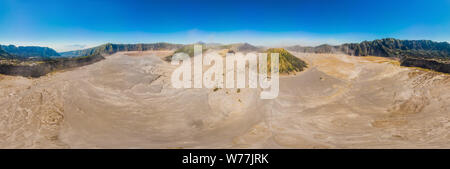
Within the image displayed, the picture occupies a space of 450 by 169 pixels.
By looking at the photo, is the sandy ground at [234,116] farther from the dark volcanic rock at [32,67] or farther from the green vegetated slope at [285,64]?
the green vegetated slope at [285,64]

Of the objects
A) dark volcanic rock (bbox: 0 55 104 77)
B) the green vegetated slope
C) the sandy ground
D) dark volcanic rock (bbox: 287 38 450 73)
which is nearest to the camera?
the sandy ground

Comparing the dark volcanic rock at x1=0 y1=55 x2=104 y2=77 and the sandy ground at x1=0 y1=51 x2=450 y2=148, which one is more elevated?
the dark volcanic rock at x1=0 y1=55 x2=104 y2=77

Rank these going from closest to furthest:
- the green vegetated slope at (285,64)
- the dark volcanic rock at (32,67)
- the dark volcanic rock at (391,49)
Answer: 1. the dark volcanic rock at (32,67)
2. the green vegetated slope at (285,64)
3. the dark volcanic rock at (391,49)

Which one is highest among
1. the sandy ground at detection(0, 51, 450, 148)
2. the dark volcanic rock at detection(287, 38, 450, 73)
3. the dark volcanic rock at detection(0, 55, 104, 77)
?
the dark volcanic rock at detection(287, 38, 450, 73)

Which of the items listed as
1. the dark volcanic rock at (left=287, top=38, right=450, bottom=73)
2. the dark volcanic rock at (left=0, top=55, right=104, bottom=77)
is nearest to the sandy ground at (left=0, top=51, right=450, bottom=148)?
the dark volcanic rock at (left=0, top=55, right=104, bottom=77)

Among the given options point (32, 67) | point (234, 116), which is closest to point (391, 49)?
point (234, 116)

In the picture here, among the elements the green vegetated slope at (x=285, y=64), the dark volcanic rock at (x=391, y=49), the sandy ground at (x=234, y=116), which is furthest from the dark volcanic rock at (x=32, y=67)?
the dark volcanic rock at (x=391, y=49)

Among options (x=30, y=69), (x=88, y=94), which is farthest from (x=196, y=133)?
(x=30, y=69)

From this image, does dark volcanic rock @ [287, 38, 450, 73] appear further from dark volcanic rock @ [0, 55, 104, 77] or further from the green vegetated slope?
dark volcanic rock @ [0, 55, 104, 77]
